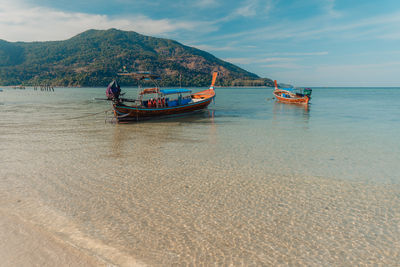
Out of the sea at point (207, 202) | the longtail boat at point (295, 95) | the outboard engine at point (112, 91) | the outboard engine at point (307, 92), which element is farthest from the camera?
the outboard engine at point (307, 92)

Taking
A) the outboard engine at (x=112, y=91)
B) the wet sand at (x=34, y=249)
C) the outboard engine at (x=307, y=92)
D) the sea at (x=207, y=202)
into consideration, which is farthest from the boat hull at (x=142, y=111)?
the outboard engine at (x=307, y=92)

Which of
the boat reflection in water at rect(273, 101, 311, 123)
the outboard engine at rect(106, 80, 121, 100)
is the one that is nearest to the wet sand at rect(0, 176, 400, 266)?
the outboard engine at rect(106, 80, 121, 100)

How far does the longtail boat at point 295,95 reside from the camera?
41.8 metres

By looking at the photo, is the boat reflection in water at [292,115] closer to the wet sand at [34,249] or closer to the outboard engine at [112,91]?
the outboard engine at [112,91]

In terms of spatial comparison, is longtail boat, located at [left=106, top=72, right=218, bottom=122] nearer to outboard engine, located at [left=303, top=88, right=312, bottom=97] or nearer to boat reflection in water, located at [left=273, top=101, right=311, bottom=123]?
boat reflection in water, located at [left=273, top=101, right=311, bottom=123]

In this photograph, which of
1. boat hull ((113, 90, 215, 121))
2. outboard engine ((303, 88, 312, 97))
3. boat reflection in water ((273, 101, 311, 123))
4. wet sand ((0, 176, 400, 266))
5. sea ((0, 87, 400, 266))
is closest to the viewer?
wet sand ((0, 176, 400, 266))

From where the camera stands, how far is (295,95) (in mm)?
44719

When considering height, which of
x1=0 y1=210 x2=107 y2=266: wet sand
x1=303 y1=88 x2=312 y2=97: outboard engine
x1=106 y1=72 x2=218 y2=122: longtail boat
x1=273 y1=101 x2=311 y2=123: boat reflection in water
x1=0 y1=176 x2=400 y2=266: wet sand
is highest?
x1=303 y1=88 x2=312 y2=97: outboard engine

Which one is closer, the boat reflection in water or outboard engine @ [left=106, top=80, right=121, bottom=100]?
outboard engine @ [left=106, top=80, right=121, bottom=100]

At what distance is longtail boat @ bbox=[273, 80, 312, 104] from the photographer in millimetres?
41812

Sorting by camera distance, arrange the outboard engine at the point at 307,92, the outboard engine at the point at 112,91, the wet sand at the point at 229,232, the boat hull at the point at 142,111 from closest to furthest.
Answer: the wet sand at the point at 229,232 < the outboard engine at the point at 112,91 < the boat hull at the point at 142,111 < the outboard engine at the point at 307,92

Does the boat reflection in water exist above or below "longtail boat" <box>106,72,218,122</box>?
below

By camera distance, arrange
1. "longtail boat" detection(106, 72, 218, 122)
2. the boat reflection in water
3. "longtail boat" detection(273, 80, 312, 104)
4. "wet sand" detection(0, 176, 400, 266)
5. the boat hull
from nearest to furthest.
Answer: "wet sand" detection(0, 176, 400, 266) → "longtail boat" detection(106, 72, 218, 122) → the boat hull → the boat reflection in water → "longtail boat" detection(273, 80, 312, 104)

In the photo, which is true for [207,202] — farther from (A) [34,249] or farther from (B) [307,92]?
(B) [307,92]
